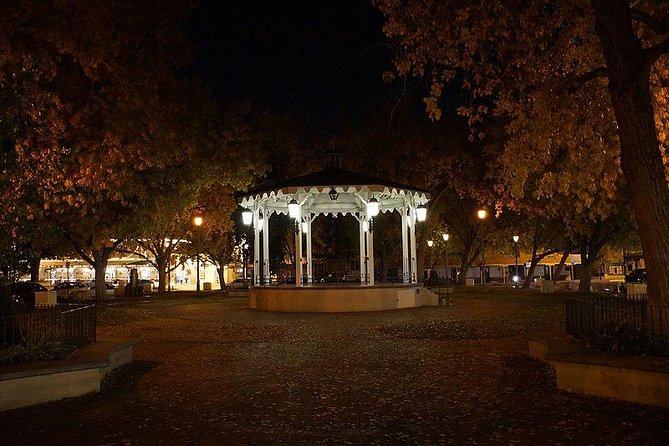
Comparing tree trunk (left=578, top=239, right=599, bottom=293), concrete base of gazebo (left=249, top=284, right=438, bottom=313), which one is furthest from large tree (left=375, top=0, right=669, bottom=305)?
tree trunk (left=578, top=239, right=599, bottom=293)

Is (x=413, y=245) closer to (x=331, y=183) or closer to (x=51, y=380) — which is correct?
(x=331, y=183)

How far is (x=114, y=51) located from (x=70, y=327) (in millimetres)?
9333

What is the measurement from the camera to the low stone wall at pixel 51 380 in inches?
344

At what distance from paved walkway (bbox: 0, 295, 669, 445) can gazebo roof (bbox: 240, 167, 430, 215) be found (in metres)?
9.34

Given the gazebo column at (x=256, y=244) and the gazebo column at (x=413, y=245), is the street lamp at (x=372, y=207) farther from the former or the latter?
the gazebo column at (x=256, y=244)

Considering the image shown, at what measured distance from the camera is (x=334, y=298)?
77.1 feet

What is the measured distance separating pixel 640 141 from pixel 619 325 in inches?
118

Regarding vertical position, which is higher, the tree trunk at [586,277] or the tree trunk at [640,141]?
the tree trunk at [640,141]

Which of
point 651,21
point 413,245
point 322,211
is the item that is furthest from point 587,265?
point 651,21

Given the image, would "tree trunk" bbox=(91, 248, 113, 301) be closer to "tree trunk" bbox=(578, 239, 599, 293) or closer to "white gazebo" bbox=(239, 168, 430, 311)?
"white gazebo" bbox=(239, 168, 430, 311)

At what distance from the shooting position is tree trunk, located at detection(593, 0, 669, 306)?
386 inches

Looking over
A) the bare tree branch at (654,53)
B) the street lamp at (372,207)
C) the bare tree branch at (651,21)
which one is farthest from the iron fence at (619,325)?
the street lamp at (372,207)

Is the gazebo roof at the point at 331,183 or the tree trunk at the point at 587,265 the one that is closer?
the gazebo roof at the point at 331,183

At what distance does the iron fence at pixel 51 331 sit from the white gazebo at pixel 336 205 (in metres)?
12.8
